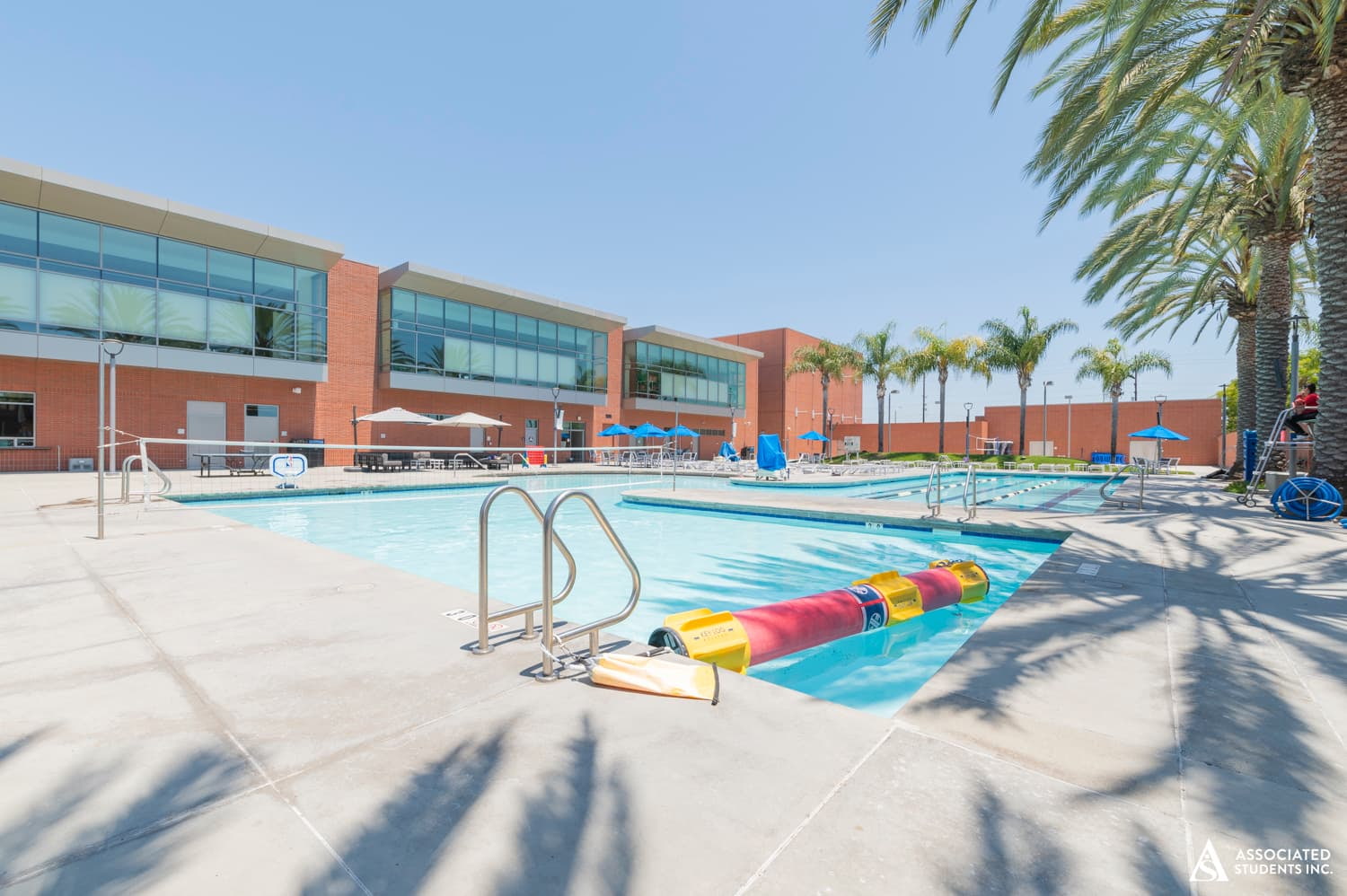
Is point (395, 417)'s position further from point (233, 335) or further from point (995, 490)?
point (995, 490)

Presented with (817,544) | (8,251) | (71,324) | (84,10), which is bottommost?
(817,544)

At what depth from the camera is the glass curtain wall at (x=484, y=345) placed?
2669 centimetres

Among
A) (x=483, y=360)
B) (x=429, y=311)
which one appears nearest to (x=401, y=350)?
(x=429, y=311)

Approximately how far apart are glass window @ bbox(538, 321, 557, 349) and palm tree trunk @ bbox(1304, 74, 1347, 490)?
1135 inches

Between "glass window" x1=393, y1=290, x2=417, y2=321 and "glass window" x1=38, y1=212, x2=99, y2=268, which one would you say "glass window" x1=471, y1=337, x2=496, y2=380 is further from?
"glass window" x1=38, y1=212, x2=99, y2=268

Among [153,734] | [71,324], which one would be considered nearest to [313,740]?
[153,734]

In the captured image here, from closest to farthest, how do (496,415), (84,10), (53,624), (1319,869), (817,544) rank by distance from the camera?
(1319,869)
(53,624)
(817,544)
(84,10)
(496,415)

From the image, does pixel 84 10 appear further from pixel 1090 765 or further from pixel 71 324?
pixel 1090 765

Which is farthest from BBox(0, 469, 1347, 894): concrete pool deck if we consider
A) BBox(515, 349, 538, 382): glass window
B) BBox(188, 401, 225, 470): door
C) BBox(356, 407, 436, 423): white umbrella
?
BBox(515, 349, 538, 382): glass window

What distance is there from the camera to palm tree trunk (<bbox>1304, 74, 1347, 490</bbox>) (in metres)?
9.12

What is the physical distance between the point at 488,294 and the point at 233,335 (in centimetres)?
1062

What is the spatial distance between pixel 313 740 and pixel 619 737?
3.95 feet

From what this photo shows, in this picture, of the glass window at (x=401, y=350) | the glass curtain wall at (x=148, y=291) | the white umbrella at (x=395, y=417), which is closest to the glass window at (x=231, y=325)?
the glass curtain wall at (x=148, y=291)

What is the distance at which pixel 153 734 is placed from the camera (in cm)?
230
